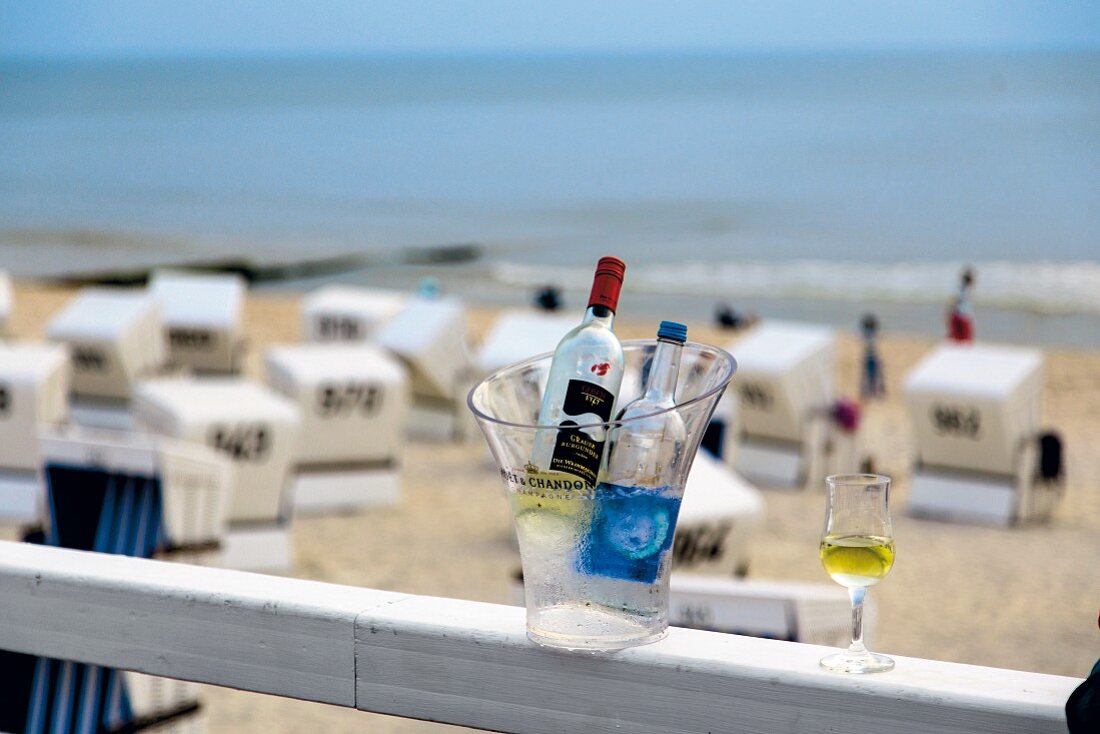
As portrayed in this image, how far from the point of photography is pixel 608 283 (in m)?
1.69

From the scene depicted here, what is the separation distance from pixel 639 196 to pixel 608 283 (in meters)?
59.9

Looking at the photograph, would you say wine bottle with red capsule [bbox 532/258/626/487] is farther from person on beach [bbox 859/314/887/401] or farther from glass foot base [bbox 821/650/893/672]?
person on beach [bbox 859/314/887/401]

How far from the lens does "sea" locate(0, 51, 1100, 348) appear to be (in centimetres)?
3534

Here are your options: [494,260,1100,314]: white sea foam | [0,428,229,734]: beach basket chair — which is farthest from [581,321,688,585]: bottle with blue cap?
[494,260,1100,314]: white sea foam

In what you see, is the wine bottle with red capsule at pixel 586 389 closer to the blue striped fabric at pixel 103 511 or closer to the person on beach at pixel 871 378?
the blue striped fabric at pixel 103 511

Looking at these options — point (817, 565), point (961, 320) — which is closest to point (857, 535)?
point (817, 565)

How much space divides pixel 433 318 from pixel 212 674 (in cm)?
1183

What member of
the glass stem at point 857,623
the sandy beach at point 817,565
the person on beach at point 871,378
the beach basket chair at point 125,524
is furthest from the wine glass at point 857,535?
the person on beach at point 871,378

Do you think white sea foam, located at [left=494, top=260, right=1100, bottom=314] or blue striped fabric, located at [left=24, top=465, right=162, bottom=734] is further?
white sea foam, located at [left=494, top=260, right=1100, bottom=314]

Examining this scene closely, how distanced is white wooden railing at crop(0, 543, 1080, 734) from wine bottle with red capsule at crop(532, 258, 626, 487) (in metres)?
0.22

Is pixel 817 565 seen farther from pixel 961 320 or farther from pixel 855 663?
pixel 855 663

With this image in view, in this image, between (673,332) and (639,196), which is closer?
(673,332)

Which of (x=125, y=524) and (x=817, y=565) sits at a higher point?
(x=125, y=524)

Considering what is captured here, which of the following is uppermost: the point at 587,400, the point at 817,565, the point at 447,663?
the point at 587,400
